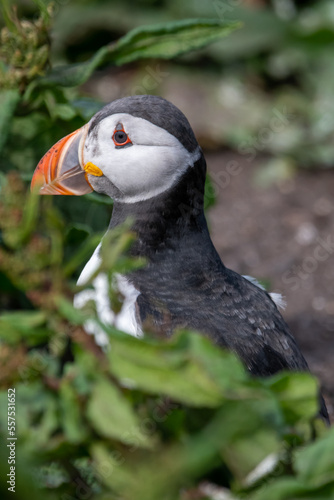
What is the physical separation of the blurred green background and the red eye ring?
0.44 meters

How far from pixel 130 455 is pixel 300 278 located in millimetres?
3588

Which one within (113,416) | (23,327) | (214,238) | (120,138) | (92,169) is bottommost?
(214,238)

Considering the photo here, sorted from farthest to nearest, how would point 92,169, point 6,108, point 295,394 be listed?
point 6,108
point 92,169
point 295,394

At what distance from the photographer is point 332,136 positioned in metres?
5.97

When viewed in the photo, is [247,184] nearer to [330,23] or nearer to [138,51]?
[330,23]

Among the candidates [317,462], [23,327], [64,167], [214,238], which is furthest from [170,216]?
[214,238]

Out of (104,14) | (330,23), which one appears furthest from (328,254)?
(104,14)

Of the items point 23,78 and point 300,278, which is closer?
point 23,78

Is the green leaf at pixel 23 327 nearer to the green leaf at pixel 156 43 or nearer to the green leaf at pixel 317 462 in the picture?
the green leaf at pixel 317 462

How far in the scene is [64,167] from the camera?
2807 mm

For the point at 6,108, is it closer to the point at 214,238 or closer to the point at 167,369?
the point at 167,369

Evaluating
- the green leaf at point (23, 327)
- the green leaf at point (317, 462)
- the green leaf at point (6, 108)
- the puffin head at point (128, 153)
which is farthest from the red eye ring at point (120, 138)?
the green leaf at point (317, 462)

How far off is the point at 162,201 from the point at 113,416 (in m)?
1.41

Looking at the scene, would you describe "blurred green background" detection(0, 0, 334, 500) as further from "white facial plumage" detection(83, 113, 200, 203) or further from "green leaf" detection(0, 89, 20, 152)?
"white facial plumage" detection(83, 113, 200, 203)
